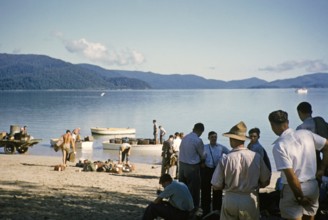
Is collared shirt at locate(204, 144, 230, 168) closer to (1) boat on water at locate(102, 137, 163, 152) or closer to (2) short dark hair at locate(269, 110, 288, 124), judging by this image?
(2) short dark hair at locate(269, 110, 288, 124)

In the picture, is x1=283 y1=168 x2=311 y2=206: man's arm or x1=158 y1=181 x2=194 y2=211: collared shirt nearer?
x1=283 y1=168 x2=311 y2=206: man's arm

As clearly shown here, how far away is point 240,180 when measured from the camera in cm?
481

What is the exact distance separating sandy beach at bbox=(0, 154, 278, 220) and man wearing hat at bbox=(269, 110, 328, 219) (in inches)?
194

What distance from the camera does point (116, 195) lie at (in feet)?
37.7

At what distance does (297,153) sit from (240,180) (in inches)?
28.6

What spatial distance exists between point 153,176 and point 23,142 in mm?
12906

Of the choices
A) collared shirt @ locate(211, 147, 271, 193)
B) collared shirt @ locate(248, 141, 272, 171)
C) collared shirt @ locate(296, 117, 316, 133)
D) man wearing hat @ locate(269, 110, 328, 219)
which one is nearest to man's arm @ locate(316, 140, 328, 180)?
man wearing hat @ locate(269, 110, 328, 219)

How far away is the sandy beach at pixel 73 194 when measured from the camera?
29.7 ft

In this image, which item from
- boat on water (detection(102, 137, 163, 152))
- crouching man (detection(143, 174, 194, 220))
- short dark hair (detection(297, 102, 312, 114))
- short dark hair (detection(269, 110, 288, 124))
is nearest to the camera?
short dark hair (detection(269, 110, 288, 124))

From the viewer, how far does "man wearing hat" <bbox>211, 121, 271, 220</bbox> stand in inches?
189

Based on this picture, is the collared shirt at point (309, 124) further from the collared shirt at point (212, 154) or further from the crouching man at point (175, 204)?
the collared shirt at point (212, 154)

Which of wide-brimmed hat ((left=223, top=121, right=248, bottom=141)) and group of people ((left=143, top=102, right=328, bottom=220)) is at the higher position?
wide-brimmed hat ((left=223, top=121, right=248, bottom=141))

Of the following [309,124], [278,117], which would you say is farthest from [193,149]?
[278,117]

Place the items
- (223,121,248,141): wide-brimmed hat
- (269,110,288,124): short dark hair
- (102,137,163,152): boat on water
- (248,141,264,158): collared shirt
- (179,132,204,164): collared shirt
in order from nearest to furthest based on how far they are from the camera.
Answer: (269,110,288,124): short dark hair → (223,121,248,141): wide-brimmed hat → (248,141,264,158): collared shirt → (179,132,204,164): collared shirt → (102,137,163,152): boat on water
